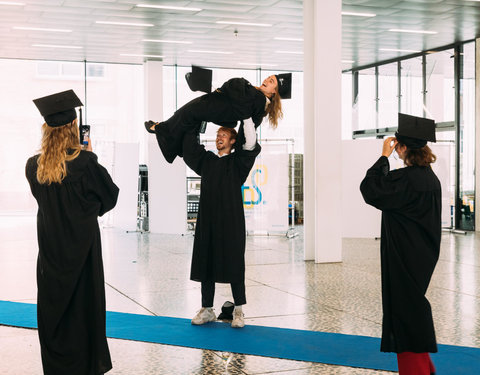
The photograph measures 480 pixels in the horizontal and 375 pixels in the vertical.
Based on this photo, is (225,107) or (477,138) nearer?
(225,107)

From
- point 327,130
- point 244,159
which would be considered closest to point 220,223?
point 244,159

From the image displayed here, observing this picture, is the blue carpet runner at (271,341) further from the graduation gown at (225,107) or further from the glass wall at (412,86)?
the glass wall at (412,86)

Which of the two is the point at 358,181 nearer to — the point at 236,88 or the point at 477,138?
the point at 477,138

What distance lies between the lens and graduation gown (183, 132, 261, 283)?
15.6ft

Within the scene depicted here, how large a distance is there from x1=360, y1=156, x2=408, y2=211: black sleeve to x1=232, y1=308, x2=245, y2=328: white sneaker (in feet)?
5.84

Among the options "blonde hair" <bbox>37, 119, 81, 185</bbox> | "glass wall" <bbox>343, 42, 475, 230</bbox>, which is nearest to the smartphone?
"blonde hair" <bbox>37, 119, 81, 185</bbox>

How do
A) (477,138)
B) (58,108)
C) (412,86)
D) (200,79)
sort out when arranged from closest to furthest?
(58,108)
(200,79)
(477,138)
(412,86)

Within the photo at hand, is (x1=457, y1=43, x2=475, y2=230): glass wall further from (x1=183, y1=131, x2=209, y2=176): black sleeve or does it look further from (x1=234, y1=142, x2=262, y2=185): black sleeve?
(x1=183, y1=131, x2=209, y2=176): black sleeve

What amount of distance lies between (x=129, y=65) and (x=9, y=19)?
455 cm

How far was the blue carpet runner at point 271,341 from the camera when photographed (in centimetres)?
388

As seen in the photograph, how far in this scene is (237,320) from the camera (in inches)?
188

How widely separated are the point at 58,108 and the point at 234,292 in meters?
2.19

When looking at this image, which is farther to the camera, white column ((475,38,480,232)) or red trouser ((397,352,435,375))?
white column ((475,38,480,232))

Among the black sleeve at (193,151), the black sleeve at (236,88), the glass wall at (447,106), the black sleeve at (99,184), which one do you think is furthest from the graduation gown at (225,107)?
the glass wall at (447,106)
